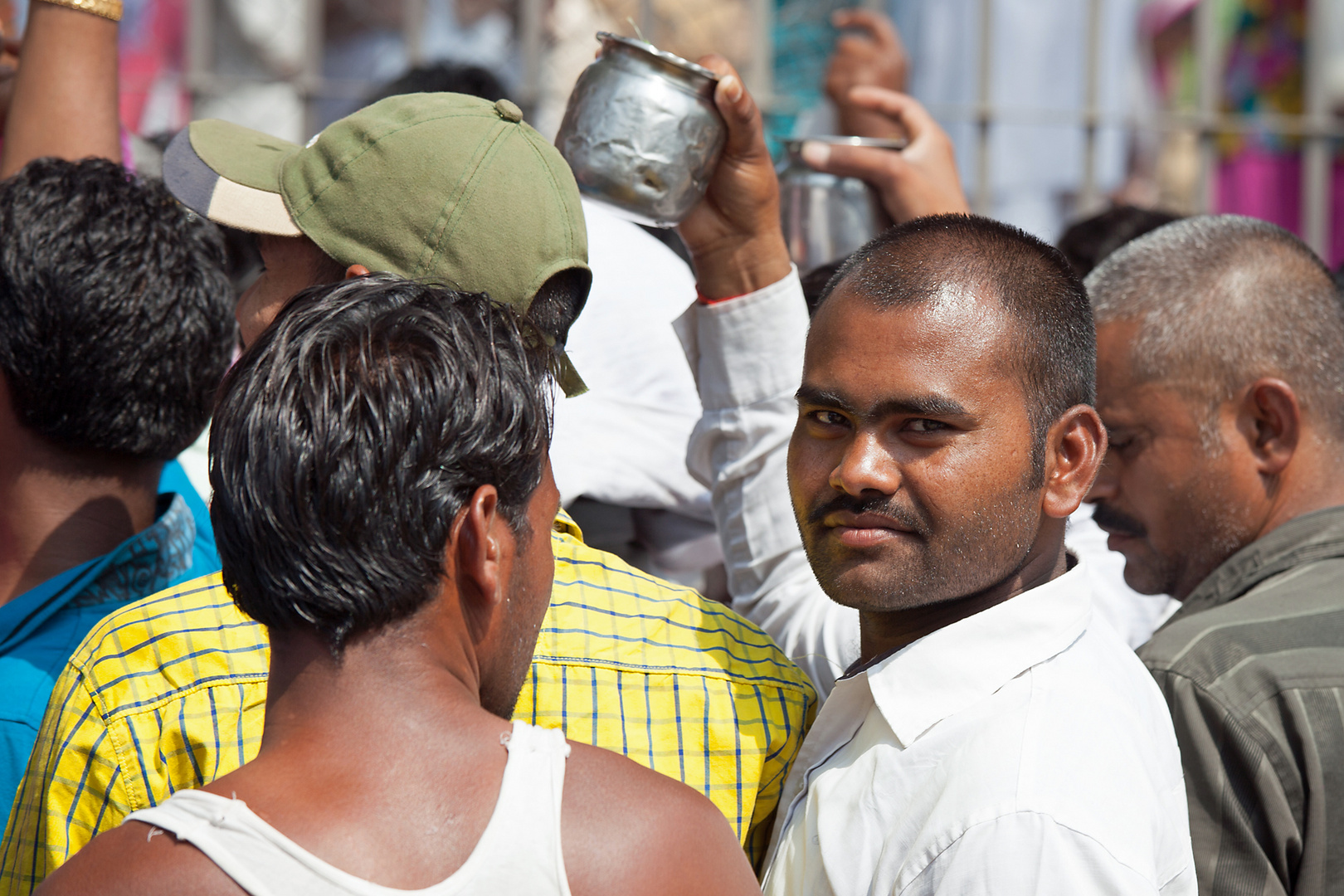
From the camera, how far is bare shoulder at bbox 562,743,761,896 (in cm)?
105

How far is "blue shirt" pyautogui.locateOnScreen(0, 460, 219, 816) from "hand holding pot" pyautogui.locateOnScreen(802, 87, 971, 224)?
139 centimetres

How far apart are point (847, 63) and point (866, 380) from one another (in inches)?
114

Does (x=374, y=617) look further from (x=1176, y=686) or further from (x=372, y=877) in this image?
(x=1176, y=686)

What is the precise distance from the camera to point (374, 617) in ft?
3.56

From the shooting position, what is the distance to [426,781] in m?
1.04

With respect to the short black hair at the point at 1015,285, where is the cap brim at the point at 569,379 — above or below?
below

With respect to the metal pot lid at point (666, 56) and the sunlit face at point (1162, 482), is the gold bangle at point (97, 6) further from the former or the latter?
the sunlit face at point (1162, 482)

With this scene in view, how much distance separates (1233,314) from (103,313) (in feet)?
6.05

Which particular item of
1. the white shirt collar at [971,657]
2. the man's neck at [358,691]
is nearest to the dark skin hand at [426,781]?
the man's neck at [358,691]

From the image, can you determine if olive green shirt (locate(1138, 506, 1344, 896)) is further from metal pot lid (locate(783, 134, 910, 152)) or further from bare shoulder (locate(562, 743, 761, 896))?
metal pot lid (locate(783, 134, 910, 152))

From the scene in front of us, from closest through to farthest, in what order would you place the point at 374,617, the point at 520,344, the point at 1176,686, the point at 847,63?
the point at 374,617 → the point at 520,344 → the point at 1176,686 → the point at 847,63

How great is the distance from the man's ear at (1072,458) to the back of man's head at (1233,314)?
70 centimetres

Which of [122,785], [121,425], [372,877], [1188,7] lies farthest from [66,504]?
[1188,7]

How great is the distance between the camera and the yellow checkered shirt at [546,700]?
1.27 meters
